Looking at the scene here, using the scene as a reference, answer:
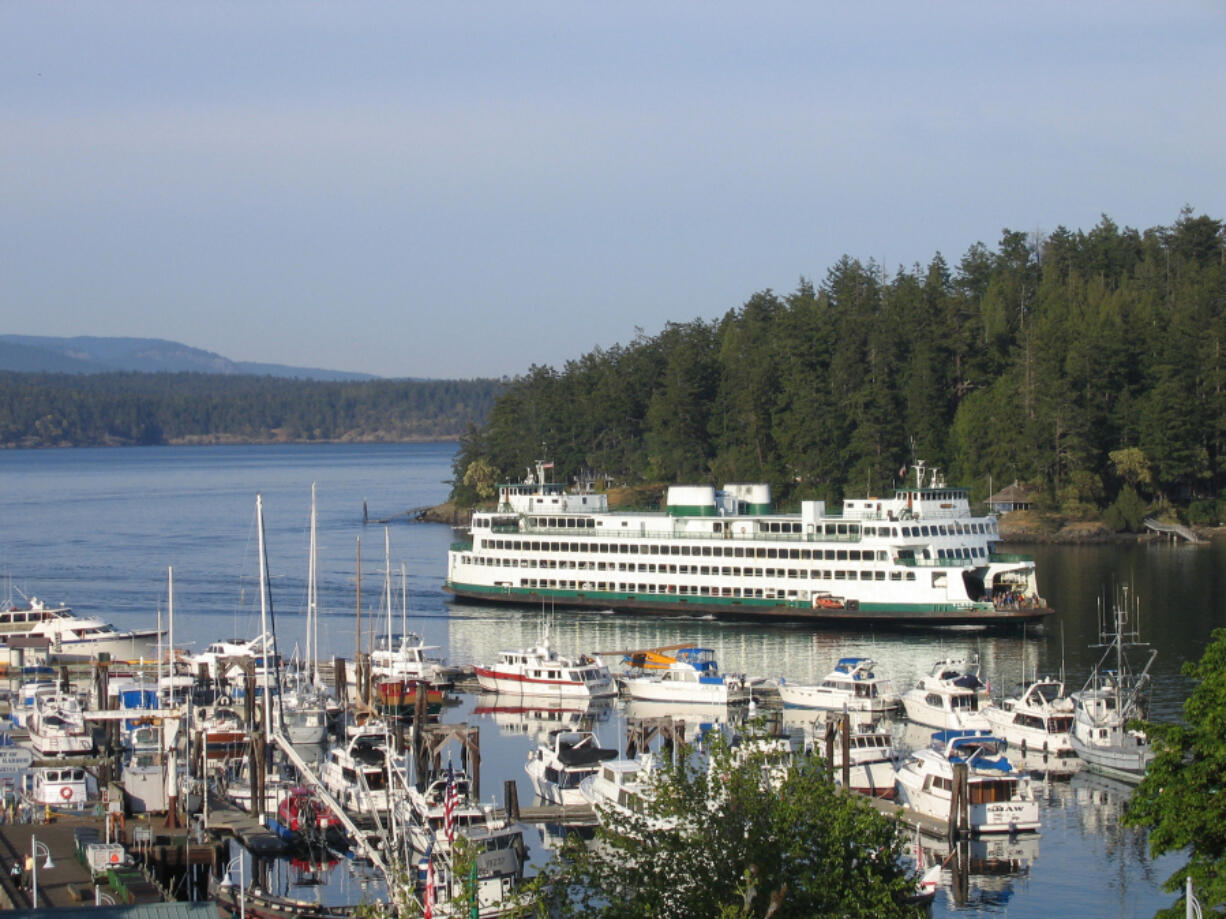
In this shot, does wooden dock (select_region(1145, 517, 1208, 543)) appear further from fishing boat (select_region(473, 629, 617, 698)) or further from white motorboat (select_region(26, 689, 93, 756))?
Answer: white motorboat (select_region(26, 689, 93, 756))

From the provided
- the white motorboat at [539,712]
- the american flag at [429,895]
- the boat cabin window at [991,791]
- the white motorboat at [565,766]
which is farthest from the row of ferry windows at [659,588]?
the american flag at [429,895]

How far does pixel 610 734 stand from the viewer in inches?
1870

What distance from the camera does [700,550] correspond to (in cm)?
7425

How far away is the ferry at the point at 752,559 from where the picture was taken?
225ft

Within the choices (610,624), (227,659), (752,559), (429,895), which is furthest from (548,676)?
(429,895)

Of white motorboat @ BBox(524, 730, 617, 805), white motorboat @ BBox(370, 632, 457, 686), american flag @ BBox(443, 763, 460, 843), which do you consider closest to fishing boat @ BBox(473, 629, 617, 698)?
white motorboat @ BBox(370, 632, 457, 686)

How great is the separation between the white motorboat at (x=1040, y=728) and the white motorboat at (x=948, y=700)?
0.92m

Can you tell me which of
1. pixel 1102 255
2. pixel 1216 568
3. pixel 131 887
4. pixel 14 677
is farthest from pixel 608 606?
pixel 1102 255

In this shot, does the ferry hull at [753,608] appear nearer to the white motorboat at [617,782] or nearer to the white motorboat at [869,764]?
the white motorboat at [869,764]

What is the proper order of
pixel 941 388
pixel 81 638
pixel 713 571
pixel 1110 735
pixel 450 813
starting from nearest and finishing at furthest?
pixel 450 813
pixel 1110 735
pixel 81 638
pixel 713 571
pixel 941 388

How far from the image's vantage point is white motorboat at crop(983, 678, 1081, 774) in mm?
42781

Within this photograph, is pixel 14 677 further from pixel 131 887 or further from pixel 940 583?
pixel 940 583

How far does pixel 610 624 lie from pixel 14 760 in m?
34.7

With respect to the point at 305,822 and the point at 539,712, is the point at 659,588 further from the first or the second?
the point at 305,822
